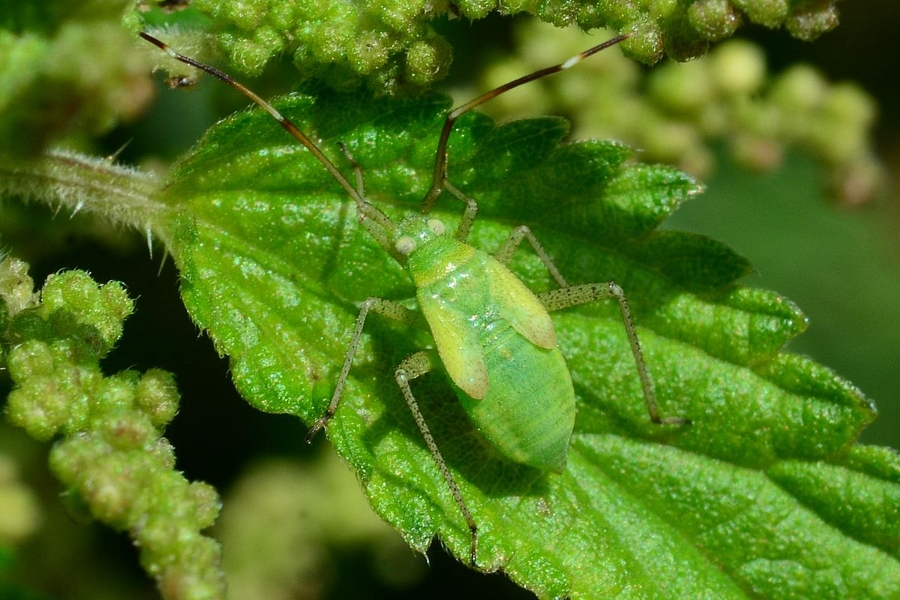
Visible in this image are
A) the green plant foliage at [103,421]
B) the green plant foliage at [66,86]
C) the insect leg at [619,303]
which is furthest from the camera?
the insect leg at [619,303]

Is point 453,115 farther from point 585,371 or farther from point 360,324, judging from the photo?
point 585,371

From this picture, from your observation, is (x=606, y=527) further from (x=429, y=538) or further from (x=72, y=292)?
(x=72, y=292)

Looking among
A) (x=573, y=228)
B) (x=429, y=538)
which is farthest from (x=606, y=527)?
(x=573, y=228)

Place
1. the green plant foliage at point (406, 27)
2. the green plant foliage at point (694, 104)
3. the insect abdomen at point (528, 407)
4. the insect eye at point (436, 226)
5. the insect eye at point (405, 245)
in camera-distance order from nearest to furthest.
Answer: the green plant foliage at point (406, 27) < the insect abdomen at point (528, 407) < the insect eye at point (405, 245) < the insect eye at point (436, 226) < the green plant foliage at point (694, 104)

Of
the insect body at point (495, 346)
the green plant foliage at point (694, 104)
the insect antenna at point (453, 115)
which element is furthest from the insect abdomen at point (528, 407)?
the green plant foliage at point (694, 104)

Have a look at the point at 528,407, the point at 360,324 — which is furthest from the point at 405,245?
the point at 528,407

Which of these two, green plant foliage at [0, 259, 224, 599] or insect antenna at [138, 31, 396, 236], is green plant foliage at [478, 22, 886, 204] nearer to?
insect antenna at [138, 31, 396, 236]

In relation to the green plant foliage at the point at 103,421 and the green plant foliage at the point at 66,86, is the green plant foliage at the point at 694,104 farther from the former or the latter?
the green plant foliage at the point at 66,86
